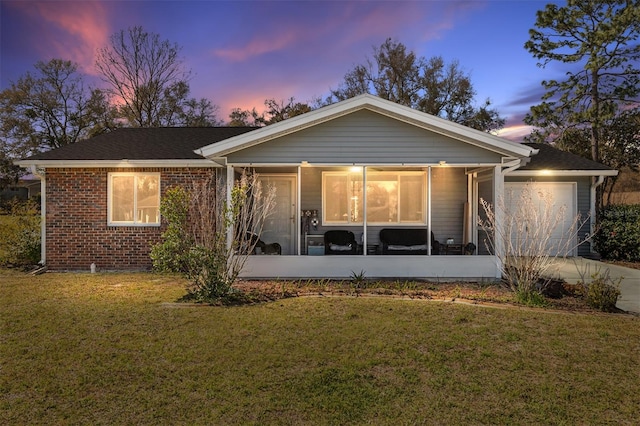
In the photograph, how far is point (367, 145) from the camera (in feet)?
30.2

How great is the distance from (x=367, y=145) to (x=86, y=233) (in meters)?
7.55

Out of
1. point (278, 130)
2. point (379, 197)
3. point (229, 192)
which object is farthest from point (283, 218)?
point (278, 130)

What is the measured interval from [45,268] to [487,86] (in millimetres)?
25481

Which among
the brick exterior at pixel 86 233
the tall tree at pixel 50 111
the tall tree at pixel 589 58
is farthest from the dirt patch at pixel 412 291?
the tall tree at pixel 50 111

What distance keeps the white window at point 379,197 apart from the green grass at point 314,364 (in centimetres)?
480

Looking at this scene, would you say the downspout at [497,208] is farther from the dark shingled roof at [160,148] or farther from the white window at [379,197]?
the dark shingled roof at [160,148]

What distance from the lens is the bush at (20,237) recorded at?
36.2ft

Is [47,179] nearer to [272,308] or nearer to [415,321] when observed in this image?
[272,308]

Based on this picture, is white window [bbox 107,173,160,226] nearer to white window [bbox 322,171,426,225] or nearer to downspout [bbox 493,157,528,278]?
white window [bbox 322,171,426,225]

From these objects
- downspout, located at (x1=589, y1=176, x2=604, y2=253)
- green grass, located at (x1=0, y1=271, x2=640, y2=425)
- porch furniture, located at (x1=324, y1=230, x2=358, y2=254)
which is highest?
downspout, located at (x1=589, y1=176, x2=604, y2=253)

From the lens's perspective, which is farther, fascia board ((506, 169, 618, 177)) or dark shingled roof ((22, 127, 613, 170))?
fascia board ((506, 169, 618, 177))

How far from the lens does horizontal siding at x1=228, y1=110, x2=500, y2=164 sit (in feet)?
30.1

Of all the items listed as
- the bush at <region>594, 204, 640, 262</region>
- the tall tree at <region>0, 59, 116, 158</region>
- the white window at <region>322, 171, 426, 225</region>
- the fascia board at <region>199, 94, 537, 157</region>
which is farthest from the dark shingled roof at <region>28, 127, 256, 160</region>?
the tall tree at <region>0, 59, 116, 158</region>

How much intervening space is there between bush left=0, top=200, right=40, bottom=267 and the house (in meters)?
0.91
